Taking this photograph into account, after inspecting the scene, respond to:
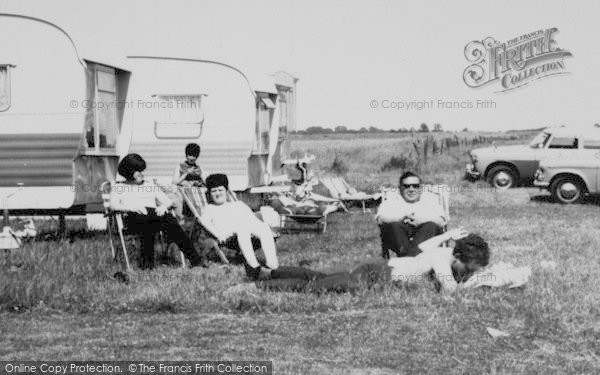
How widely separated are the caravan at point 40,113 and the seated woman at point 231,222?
2685 millimetres

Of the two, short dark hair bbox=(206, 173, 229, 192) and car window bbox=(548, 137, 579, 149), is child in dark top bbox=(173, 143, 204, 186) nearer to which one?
short dark hair bbox=(206, 173, 229, 192)

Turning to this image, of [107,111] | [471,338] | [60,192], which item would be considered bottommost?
[471,338]

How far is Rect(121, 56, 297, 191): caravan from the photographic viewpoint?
1146 centimetres

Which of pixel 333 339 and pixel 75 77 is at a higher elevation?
pixel 75 77

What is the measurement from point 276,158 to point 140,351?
34.4ft

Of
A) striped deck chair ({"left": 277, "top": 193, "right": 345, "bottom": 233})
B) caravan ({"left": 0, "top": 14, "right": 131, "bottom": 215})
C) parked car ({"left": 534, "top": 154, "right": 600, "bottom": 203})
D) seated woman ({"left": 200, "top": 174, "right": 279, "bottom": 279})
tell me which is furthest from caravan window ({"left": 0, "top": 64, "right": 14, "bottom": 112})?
parked car ({"left": 534, "top": 154, "right": 600, "bottom": 203})

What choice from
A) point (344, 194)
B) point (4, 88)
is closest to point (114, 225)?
point (4, 88)

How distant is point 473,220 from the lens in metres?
11.4

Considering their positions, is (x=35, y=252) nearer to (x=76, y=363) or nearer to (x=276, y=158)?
(x=76, y=363)

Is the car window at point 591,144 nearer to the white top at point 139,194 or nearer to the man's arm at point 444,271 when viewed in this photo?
the white top at point 139,194

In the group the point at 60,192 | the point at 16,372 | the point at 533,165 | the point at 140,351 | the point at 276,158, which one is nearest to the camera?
the point at 16,372

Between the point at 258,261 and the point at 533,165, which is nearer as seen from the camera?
the point at 258,261

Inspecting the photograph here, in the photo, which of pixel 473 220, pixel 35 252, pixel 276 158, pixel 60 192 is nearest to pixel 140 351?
pixel 35 252

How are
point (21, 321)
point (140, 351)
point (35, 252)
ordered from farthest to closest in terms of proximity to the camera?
point (35, 252), point (21, 321), point (140, 351)
